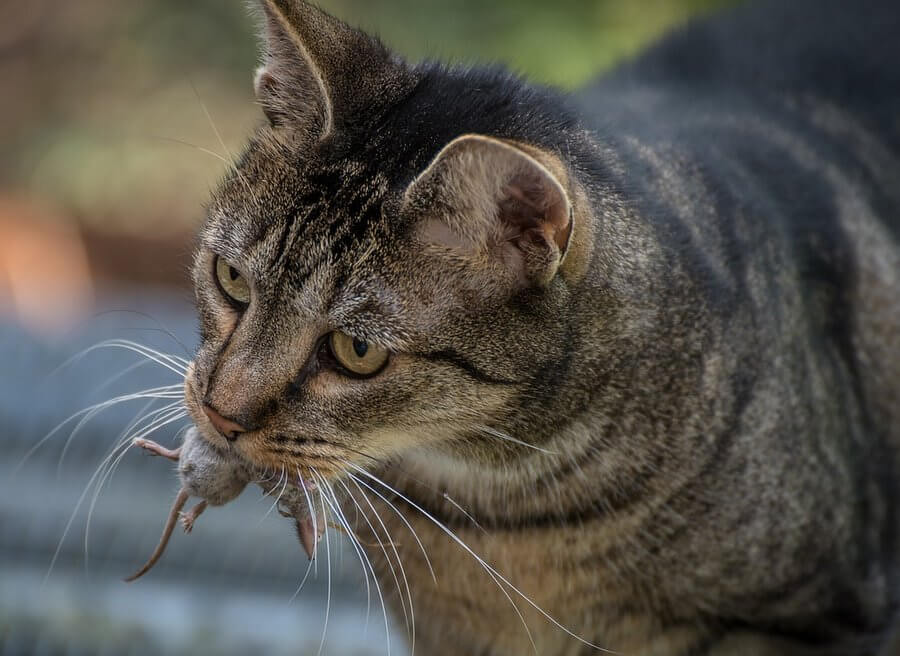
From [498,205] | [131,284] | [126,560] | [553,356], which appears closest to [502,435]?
[553,356]

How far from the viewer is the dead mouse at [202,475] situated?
1.69 m

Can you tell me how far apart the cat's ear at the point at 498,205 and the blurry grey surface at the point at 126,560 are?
3.13 ft

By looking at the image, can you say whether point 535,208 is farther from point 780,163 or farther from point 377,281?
point 780,163

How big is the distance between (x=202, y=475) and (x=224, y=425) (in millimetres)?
99

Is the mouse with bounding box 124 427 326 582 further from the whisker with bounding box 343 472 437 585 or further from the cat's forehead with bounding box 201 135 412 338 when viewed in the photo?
the cat's forehead with bounding box 201 135 412 338

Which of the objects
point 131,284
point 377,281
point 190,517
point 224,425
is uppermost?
point 377,281

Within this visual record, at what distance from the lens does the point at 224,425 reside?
5.40 feet

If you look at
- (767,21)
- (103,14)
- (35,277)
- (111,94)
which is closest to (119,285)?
(35,277)

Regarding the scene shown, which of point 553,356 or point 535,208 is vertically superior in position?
point 535,208

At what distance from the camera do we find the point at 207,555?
2.78 m

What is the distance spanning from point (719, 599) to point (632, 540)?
7.4 inches

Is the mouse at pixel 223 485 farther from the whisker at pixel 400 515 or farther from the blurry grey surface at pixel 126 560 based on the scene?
the blurry grey surface at pixel 126 560

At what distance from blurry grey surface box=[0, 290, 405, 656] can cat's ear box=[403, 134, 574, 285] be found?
3.13 feet

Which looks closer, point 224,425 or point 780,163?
point 224,425
